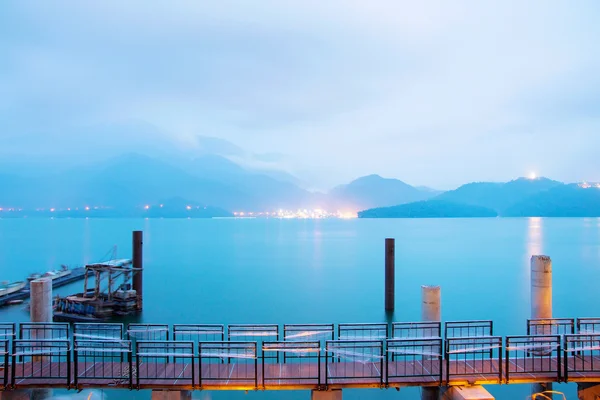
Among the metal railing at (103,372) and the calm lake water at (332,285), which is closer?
the metal railing at (103,372)

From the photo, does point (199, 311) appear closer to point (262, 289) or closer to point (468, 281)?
point (262, 289)

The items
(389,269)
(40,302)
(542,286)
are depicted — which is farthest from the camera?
(389,269)

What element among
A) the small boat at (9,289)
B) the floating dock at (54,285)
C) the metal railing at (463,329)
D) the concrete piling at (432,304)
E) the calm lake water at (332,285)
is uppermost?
the concrete piling at (432,304)

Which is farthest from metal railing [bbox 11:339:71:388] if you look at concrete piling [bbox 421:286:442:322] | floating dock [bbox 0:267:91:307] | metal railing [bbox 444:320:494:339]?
floating dock [bbox 0:267:91:307]

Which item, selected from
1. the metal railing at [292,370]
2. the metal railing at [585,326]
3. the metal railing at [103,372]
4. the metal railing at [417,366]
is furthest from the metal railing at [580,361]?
the metal railing at [103,372]

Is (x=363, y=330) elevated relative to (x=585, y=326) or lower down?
lower down

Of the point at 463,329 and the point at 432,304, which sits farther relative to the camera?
the point at 463,329

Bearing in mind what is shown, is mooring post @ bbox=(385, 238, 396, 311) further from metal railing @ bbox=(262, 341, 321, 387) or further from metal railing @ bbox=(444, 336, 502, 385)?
metal railing @ bbox=(262, 341, 321, 387)

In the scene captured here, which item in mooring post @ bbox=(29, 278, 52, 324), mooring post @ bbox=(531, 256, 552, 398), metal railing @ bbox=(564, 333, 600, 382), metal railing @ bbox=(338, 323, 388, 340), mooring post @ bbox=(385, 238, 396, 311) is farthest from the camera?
mooring post @ bbox=(385, 238, 396, 311)

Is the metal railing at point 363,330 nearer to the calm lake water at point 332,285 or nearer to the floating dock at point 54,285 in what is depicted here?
the calm lake water at point 332,285

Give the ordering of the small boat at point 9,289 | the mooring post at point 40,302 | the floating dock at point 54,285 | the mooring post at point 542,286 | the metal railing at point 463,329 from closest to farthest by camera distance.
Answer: the metal railing at point 463,329 < the mooring post at point 542,286 < the mooring post at point 40,302 < the floating dock at point 54,285 < the small boat at point 9,289

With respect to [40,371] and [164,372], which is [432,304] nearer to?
[164,372]

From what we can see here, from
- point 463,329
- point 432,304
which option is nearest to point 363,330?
point 432,304

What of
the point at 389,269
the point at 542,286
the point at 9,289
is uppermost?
the point at 542,286
